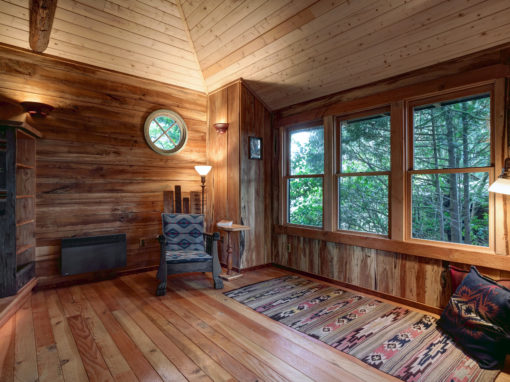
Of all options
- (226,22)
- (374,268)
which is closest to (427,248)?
(374,268)

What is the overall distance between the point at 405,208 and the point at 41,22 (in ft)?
13.5

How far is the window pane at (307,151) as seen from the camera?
388cm

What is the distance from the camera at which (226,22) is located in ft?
11.1

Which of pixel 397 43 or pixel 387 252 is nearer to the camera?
pixel 397 43

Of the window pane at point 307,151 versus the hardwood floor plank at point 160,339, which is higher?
the window pane at point 307,151

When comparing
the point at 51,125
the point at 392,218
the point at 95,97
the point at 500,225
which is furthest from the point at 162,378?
the point at 95,97

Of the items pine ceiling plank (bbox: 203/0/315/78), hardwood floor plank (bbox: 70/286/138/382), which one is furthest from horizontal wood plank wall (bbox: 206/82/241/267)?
hardwood floor plank (bbox: 70/286/138/382)

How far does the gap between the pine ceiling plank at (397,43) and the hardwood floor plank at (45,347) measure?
3.58 meters

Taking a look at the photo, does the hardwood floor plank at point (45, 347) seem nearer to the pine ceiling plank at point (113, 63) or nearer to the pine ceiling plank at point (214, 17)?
the pine ceiling plank at point (113, 63)

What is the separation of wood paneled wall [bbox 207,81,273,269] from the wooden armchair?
50cm

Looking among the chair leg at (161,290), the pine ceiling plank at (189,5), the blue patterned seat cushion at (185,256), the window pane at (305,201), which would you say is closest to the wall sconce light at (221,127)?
the window pane at (305,201)

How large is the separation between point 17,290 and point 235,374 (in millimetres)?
2399

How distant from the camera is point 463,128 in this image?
2717 millimetres

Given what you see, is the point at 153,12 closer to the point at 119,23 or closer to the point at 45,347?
the point at 119,23
